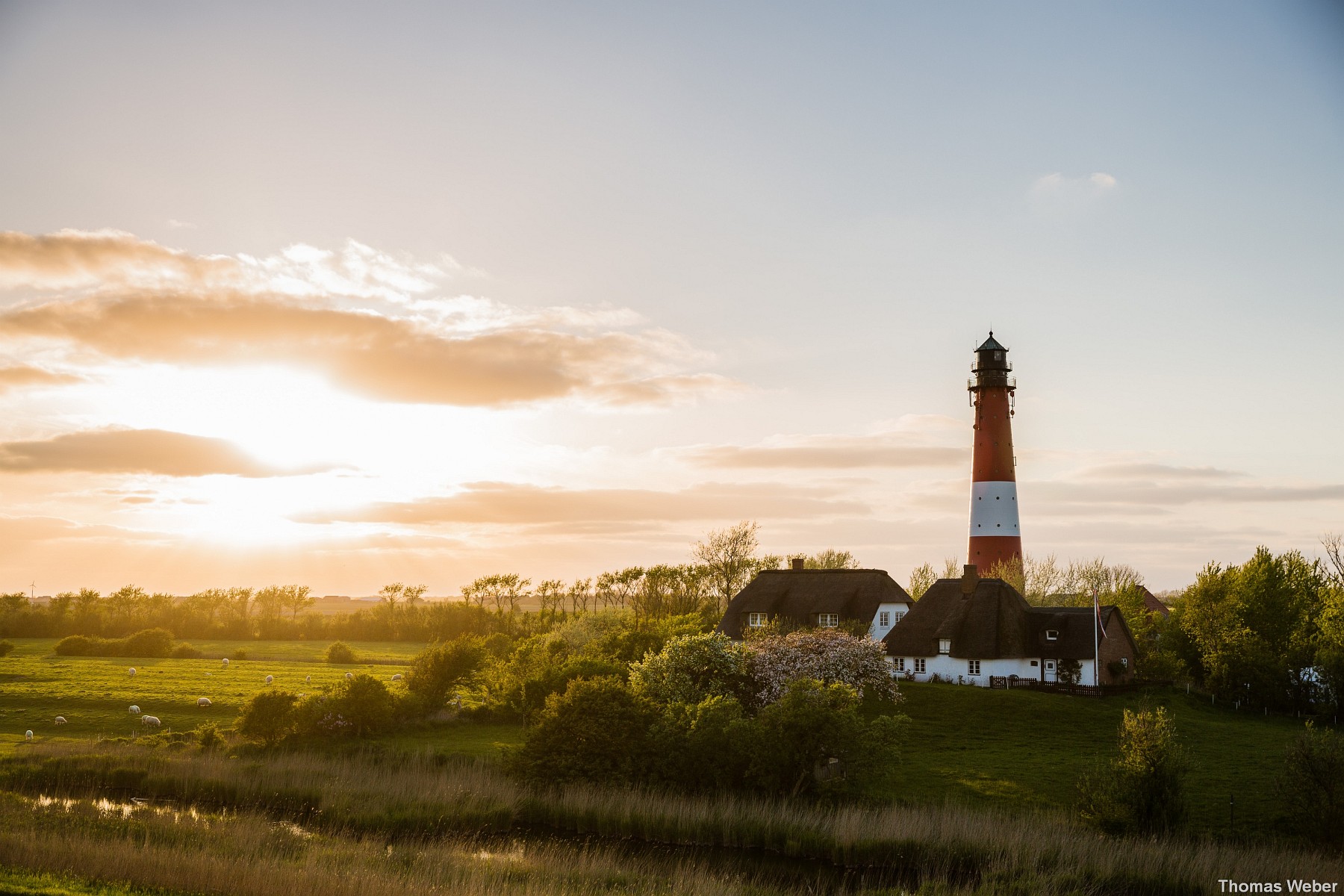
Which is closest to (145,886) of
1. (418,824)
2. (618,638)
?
(418,824)

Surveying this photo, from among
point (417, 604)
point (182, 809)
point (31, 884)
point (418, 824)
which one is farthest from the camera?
point (417, 604)

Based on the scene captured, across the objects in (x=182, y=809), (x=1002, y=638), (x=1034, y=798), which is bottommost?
(x=182, y=809)

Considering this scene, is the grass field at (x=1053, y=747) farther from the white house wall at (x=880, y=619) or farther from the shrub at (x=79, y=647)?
the shrub at (x=79, y=647)

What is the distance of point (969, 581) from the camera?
55.0m

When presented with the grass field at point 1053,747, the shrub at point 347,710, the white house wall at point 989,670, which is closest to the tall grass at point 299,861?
the grass field at point 1053,747

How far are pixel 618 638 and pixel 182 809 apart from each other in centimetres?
2309

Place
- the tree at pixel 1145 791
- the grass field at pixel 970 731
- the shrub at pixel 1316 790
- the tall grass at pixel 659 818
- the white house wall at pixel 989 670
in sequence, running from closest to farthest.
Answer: the tall grass at pixel 659 818 < the shrub at pixel 1316 790 < the tree at pixel 1145 791 < the grass field at pixel 970 731 < the white house wall at pixel 989 670

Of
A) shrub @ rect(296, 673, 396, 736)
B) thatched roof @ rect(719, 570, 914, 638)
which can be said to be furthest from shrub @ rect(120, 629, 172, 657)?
thatched roof @ rect(719, 570, 914, 638)

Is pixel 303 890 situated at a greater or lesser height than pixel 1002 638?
lesser

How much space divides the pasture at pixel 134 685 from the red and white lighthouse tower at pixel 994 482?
39.8m

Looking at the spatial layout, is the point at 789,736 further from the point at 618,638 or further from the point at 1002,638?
the point at 1002,638

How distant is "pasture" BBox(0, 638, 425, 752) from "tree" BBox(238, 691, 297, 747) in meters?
5.33

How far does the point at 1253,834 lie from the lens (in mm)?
26266

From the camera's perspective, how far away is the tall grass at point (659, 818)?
23.0m
